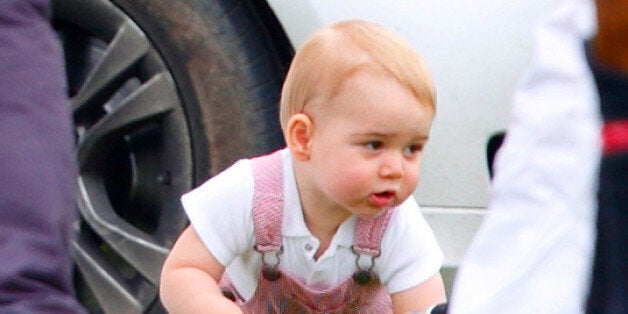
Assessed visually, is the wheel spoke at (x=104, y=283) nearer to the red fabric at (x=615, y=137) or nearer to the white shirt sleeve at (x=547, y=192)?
the white shirt sleeve at (x=547, y=192)

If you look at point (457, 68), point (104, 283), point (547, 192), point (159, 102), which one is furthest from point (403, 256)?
point (547, 192)

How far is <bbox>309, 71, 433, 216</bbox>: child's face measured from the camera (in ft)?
10.2

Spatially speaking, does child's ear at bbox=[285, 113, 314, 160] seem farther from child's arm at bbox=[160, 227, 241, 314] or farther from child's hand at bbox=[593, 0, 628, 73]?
child's hand at bbox=[593, 0, 628, 73]

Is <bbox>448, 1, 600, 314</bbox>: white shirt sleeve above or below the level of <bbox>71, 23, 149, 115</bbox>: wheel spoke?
above

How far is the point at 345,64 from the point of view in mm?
3199

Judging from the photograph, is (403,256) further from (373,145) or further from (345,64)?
(345,64)

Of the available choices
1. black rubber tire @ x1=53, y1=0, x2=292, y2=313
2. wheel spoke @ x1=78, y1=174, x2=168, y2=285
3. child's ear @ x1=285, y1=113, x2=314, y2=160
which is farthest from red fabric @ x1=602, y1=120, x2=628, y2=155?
wheel spoke @ x1=78, y1=174, x2=168, y2=285

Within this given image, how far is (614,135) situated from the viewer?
5.93ft

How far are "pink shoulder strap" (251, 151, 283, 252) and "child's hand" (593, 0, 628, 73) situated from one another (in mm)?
1579

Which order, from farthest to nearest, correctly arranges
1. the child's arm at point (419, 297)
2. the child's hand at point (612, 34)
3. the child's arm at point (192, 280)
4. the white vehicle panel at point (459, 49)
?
the white vehicle panel at point (459, 49)
the child's arm at point (419, 297)
the child's arm at point (192, 280)
the child's hand at point (612, 34)

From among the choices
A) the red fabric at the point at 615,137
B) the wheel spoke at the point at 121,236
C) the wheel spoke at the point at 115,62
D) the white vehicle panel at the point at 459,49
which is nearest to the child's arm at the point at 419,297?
the white vehicle panel at the point at 459,49

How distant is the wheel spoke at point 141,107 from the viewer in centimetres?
411

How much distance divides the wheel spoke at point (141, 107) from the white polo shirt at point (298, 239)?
0.77 metres

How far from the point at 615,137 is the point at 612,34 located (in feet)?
→ 0.37
